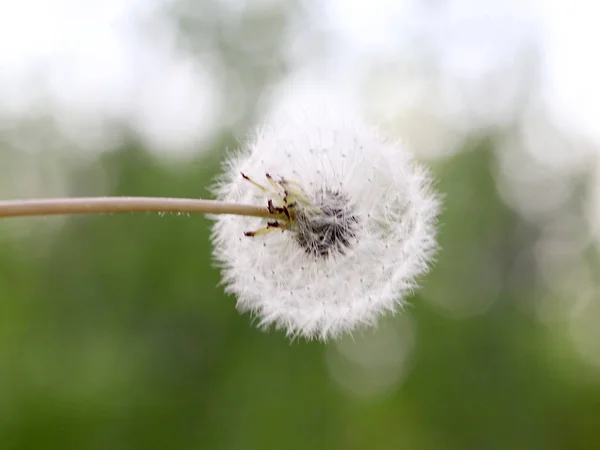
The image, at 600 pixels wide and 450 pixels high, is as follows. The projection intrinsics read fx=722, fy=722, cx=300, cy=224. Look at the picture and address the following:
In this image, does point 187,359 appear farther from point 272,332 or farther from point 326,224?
point 326,224

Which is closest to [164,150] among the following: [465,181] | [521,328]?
[465,181]

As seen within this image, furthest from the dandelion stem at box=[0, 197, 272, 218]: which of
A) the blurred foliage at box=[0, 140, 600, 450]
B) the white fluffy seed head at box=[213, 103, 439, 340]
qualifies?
the blurred foliage at box=[0, 140, 600, 450]

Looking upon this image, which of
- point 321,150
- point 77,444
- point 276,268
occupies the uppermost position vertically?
point 321,150

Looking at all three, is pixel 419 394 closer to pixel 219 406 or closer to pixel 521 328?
pixel 521 328

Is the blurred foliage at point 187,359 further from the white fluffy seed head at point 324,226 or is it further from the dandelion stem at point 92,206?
the dandelion stem at point 92,206

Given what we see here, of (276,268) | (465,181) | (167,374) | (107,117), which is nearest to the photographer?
(276,268)

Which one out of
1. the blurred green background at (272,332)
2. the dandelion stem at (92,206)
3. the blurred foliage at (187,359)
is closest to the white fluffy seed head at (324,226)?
the dandelion stem at (92,206)

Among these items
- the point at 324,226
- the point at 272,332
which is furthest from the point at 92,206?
the point at 272,332

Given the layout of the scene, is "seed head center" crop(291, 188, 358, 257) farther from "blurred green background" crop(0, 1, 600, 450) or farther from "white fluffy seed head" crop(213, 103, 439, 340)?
"blurred green background" crop(0, 1, 600, 450)
